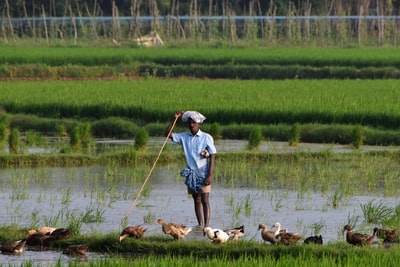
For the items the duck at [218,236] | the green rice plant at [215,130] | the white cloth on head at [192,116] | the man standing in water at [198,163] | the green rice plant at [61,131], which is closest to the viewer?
the duck at [218,236]

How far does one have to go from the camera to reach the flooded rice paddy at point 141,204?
32.7ft

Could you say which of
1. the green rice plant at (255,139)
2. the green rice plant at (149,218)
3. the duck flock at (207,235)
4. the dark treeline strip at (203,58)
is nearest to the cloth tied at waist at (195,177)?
the green rice plant at (149,218)

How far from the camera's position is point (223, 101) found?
19.8 m

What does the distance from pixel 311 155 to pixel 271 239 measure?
5816 millimetres

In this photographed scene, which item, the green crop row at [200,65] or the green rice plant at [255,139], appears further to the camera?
the green crop row at [200,65]

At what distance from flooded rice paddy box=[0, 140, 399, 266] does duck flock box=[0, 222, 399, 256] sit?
84 mm

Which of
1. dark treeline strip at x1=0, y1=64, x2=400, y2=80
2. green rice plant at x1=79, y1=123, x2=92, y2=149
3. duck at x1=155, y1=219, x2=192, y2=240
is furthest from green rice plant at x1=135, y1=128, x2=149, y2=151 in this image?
dark treeline strip at x1=0, y1=64, x2=400, y2=80

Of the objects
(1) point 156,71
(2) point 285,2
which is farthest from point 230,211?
(2) point 285,2

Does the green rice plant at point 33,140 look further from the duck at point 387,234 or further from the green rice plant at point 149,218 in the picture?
the duck at point 387,234

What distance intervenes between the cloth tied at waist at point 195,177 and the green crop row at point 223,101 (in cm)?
786

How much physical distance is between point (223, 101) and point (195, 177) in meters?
9.97

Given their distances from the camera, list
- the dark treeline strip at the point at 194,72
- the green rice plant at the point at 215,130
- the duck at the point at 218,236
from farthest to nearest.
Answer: the dark treeline strip at the point at 194,72
the green rice plant at the point at 215,130
the duck at the point at 218,236

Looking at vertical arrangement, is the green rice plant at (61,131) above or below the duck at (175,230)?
below

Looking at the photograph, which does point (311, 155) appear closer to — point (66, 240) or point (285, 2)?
point (66, 240)
